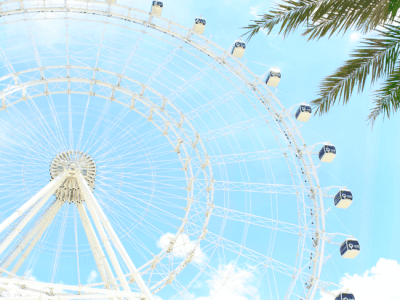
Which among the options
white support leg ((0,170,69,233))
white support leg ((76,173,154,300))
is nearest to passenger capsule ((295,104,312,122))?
white support leg ((76,173,154,300))

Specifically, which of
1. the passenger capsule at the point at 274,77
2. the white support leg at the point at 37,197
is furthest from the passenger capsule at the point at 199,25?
the white support leg at the point at 37,197

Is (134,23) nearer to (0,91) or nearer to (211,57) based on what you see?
(211,57)

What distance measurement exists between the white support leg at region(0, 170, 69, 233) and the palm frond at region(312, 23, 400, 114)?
18252 millimetres

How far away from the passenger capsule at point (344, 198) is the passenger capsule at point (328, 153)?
2464 mm

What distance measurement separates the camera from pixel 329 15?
35.9 ft

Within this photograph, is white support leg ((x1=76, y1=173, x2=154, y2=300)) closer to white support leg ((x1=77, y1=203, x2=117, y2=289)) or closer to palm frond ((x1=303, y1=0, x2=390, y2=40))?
white support leg ((x1=77, y1=203, x2=117, y2=289))

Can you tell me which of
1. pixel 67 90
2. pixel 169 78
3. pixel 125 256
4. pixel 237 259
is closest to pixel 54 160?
pixel 67 90

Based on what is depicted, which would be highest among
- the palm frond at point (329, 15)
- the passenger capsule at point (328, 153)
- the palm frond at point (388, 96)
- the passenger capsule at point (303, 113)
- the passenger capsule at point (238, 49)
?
the passenger capsule at point (238, 49)

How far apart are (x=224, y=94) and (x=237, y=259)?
12.4 metres

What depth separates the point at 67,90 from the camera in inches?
1297

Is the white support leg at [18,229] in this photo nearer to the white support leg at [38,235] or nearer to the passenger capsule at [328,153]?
the white support leg at [38,235]

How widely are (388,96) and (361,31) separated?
2028 mm

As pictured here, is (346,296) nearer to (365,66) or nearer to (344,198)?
(344,198)

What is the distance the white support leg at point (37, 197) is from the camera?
74.4 ft
